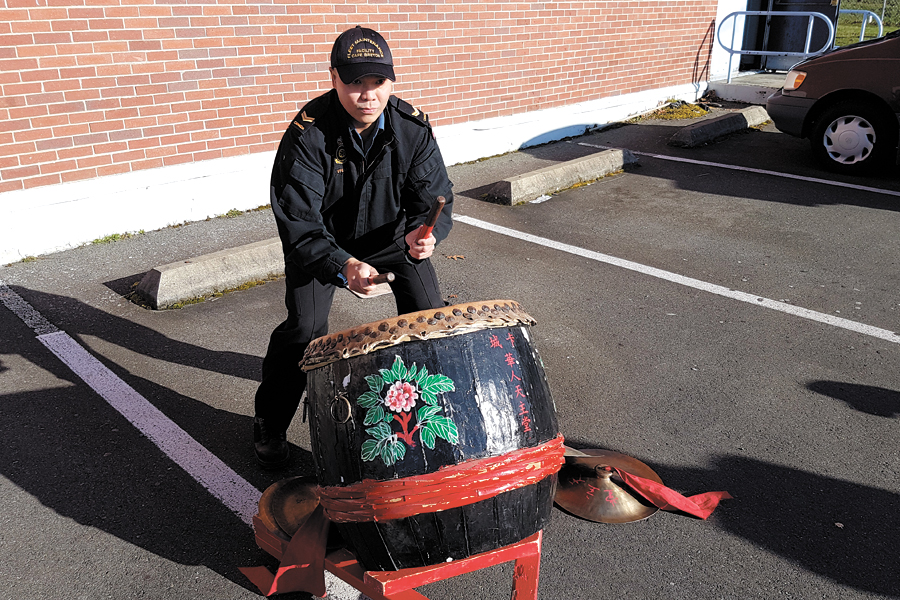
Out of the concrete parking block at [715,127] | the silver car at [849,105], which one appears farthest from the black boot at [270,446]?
the concrete parking block at [715,127]

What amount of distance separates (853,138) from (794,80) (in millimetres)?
947

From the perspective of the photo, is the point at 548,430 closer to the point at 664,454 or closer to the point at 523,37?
the point at 664,454

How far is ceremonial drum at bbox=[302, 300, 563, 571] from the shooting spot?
212 centimetres

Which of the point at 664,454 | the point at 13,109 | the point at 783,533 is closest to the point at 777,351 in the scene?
the point at 664,454

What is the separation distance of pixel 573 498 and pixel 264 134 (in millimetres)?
5207

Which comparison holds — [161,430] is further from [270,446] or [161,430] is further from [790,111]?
[790,111]

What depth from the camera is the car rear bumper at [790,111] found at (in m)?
8.24

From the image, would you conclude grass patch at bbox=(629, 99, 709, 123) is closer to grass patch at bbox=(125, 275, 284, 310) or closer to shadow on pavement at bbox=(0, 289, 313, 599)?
grass patch at bbox=(125, 275, 284, 310)

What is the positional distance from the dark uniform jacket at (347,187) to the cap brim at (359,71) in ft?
0.66

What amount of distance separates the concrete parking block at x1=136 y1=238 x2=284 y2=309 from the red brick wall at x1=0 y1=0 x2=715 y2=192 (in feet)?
5.23

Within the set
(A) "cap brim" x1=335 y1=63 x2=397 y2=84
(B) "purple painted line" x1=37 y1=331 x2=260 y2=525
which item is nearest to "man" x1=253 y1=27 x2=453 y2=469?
(A) "cap brim" x1=335 y1=63 x2=397 y2=84

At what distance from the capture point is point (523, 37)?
30.4ft

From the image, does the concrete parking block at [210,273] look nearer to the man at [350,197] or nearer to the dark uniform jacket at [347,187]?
the man at [350,197]

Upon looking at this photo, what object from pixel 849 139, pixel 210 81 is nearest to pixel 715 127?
pixel 849 139
